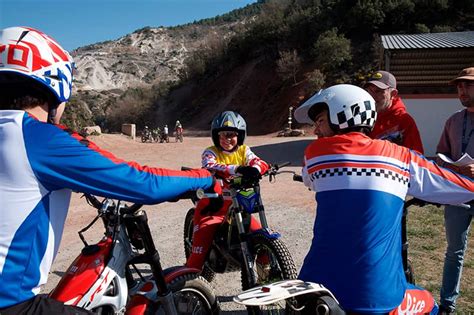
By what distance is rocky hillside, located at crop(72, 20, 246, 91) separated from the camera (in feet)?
278

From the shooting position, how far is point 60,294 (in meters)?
2.34

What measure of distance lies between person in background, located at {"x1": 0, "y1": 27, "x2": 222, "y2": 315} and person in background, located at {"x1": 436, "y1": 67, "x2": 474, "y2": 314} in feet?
8.99

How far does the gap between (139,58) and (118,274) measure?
97394 millimetres

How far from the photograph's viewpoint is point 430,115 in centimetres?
1570

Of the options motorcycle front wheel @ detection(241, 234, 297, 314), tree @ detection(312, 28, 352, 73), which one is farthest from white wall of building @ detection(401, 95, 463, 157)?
tree @ detection(312, 28, 352, 73)

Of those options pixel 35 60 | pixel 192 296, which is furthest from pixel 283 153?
pixel 35 60

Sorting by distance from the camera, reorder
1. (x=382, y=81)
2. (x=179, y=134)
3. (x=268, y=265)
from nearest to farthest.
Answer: (x=268, y=265), (x=382, y=81), (x=179, y=134)

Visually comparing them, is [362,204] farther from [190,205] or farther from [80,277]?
[190,205]

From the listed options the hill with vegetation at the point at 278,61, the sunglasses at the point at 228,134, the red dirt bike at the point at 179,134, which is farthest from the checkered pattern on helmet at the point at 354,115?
the red dirt bike at the point at 179,134

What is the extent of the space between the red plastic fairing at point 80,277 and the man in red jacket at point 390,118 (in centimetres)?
289

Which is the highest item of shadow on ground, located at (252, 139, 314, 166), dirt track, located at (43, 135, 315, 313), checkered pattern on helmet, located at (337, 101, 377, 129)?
checkered pattern on helmet, located at (337, 101, 377, 129)

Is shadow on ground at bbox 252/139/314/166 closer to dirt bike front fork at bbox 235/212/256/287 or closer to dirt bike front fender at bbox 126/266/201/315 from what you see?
dirt bike front fork at bbox 235/212/256/287

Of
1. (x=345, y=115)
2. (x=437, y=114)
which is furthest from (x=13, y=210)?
(x=437, y=114)

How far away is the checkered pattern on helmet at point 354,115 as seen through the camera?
223 centimetres
